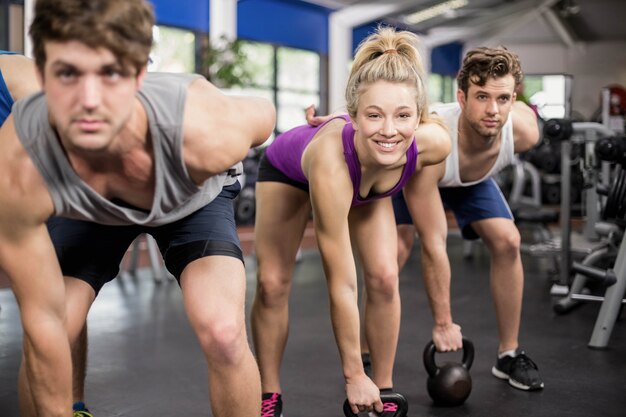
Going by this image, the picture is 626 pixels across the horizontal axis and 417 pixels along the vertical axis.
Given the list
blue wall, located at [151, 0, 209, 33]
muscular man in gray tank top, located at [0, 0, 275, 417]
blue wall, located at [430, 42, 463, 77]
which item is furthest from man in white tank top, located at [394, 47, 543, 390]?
blue wall, located at [430, 42, 463, 77]

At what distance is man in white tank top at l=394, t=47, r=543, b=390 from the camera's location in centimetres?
230

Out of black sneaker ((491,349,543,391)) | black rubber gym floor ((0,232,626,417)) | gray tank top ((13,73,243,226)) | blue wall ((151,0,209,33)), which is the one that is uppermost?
blue wall ((151,0,209,33))

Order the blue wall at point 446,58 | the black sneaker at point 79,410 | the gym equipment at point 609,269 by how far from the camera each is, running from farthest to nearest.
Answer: the blue wall at point 446,58 → the gym equipment at point 609,269 → the black sneaker at point 79,410

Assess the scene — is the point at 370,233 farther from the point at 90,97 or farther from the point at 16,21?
the point at 16,21

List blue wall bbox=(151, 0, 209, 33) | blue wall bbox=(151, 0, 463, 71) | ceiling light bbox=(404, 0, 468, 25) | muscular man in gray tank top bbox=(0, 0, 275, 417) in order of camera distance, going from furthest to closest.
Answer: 1. ceiling light bbox=(404, 0, 468, 25)
2. blue wall bbox=(151, 0, 463, 71)
3. blue wall bbox=(151, 0, 209, 33)
4. muscular man in gray tank top bbox=(0, 0, 275, 417)

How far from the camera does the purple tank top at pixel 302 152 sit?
74.9 inches

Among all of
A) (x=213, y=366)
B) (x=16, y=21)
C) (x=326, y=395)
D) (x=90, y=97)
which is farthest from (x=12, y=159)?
(x=16, y=21)

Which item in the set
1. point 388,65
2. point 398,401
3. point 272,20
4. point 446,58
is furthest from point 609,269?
point 446,58

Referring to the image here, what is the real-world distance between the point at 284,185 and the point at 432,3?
9.40 meters

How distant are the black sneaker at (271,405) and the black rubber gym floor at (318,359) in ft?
0.50

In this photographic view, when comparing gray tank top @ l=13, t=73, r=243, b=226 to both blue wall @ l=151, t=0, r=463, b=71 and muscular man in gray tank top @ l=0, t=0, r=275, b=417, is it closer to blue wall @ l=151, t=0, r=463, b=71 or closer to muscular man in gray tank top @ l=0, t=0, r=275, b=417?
muscular man in gray tank top @ l=0, t=0, r=275, b=417

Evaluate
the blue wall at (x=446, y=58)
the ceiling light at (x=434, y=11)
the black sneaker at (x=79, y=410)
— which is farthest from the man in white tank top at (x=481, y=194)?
the blue wall at (x=446, y=58)

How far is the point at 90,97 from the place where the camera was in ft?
3.97

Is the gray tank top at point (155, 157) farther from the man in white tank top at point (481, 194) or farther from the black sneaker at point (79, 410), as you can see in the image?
the man in white tank top at point (481, 194)
